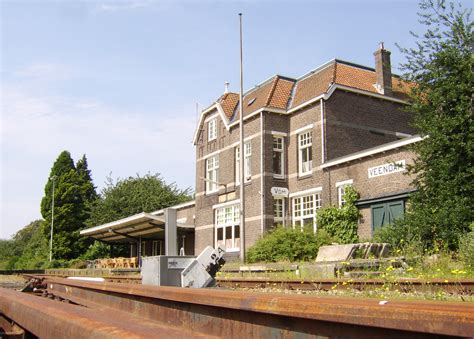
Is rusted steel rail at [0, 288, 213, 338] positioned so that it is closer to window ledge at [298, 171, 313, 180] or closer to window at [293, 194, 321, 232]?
window at [293, 194, 321, 232]

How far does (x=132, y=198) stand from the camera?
5328cm

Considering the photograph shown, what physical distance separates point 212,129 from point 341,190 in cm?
1238

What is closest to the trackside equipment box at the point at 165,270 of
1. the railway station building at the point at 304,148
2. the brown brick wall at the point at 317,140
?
the railway station building at the point at 304,148

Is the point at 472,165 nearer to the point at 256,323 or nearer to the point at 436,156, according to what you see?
the point at 436,156

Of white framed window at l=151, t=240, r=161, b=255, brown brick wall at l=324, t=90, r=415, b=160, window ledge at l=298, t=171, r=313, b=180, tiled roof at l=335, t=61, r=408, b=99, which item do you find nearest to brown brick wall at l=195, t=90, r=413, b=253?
brown brick wall at l=324, t=90, r=415, b=160

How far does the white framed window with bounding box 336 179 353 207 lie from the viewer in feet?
79.8

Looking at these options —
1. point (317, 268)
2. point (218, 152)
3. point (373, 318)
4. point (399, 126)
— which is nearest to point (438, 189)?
point (317, 268)

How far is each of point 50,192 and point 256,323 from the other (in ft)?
194

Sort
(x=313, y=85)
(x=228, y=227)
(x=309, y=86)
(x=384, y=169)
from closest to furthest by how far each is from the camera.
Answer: (x=384, y=169) → (x=313, y=85) → (x=309, y=86) → (x=228, y=227)

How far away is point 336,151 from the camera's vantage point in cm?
2708

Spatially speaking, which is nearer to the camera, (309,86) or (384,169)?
(384,169)

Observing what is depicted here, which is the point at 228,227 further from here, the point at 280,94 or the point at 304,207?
the point at 280,94

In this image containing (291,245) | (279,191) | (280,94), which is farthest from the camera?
(280,94)

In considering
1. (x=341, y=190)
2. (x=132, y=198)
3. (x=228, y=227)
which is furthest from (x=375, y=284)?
(x=132, y=198)
